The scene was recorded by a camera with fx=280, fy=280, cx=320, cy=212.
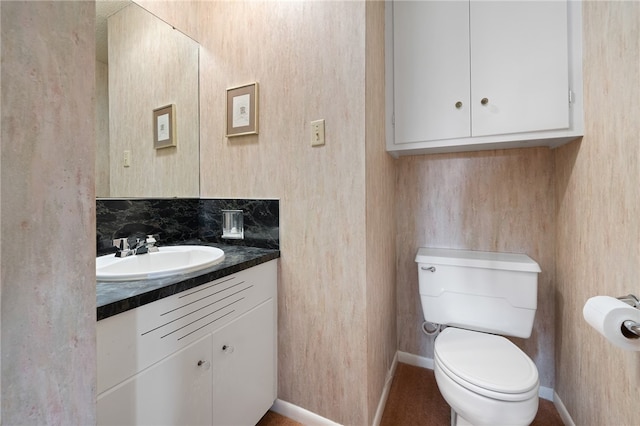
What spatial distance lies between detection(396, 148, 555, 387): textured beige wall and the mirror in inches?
52.7

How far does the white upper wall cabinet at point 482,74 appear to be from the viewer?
1222mm

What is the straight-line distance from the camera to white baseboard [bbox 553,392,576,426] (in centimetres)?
134

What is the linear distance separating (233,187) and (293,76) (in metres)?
0.64

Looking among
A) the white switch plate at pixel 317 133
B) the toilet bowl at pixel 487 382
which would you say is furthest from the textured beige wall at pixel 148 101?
the toilet bowl at pixel 487 382

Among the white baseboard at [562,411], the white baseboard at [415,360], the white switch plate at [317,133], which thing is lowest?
the white baseboard at [562,411]

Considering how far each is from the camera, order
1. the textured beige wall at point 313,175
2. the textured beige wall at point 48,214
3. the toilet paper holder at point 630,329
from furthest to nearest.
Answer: the textured beige wall at point 313,175
the toilet paper holder at point 630,329
the textured beige wall at point 48,214

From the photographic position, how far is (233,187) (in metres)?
1.52

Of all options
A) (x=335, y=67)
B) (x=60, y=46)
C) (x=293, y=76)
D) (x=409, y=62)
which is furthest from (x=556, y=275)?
(x=60, y=46)

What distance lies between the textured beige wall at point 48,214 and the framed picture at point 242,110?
1036mm

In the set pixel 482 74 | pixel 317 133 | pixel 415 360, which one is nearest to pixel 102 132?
A: pixel 317 133

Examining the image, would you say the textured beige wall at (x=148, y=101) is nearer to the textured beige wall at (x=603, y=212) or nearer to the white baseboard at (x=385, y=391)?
the white baseboard at (x=385, y=391)

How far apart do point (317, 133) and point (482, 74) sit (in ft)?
2.83

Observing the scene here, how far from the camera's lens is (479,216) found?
1672mm

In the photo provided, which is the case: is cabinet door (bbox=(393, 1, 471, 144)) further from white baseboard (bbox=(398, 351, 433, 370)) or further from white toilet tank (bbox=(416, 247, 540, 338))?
white baseboard (bbox=(398, 351, 433, 370))
